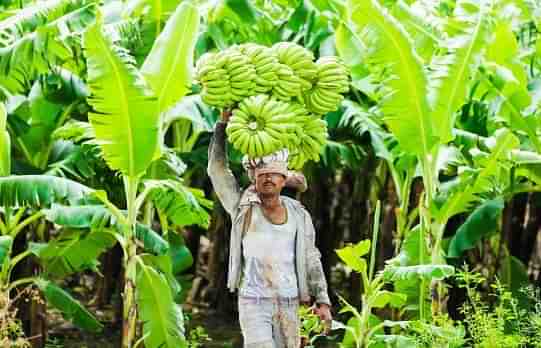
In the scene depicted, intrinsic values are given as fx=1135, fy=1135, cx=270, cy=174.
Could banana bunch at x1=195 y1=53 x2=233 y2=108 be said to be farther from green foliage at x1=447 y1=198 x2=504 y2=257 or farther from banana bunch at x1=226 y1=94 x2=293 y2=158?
green foliage at x1=447 y1=198 x2=504 y2=257

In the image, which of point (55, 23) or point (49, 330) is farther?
point (49, 330)

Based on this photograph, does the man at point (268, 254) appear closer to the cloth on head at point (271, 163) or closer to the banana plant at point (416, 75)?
the cloth on head at point (271, 163)

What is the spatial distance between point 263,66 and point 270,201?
64 centimetres

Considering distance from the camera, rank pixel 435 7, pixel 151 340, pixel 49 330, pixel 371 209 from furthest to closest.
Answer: pixel 371 209
pixel 49 330
pixel 435 7
pixel 151 340

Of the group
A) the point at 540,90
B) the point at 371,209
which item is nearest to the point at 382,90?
the point at 540,90

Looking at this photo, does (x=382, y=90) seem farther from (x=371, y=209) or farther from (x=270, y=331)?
(x=371, y=209)

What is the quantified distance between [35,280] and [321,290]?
2.74 meters

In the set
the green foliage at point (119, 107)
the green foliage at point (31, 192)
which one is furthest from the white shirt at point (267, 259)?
the green foliage at point (31, 192)

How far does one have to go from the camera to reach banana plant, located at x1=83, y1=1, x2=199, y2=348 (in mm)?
5941

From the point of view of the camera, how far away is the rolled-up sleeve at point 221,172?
5270mm

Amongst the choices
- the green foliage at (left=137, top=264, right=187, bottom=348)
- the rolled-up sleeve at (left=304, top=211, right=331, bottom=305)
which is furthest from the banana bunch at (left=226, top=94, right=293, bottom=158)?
the green foliage at (left=137, top=264, right=187, bottom=348)

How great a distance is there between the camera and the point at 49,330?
1002cm

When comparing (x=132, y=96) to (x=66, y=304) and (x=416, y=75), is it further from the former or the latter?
(x=66, y=304)

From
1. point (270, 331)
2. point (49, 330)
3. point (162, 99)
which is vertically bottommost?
point (49, 330)
